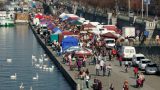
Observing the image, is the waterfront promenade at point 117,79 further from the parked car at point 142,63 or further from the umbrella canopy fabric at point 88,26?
the umbrella canopy fabric at point 88,26

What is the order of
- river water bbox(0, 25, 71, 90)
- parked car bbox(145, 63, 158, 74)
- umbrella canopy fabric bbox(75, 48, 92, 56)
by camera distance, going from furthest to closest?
umbrella canopy fabric bbox(75, 48, 92, 56) < river water bbox(0, 25, 71, 90) < parked car bbox(145, 63, 158, 74)

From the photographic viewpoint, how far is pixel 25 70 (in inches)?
1881

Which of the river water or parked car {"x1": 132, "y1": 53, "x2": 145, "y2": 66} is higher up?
parked car {"x1": 132, "y1": 53, "x2": 145, "y2": 66}

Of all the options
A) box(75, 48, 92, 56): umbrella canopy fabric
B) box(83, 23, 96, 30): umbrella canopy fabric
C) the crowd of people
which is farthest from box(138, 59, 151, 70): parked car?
box(83, 23, 96, 30): umbrella canopy fabric

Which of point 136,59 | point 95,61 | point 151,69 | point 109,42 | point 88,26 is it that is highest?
point 151,69

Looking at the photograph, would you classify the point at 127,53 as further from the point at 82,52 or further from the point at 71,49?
the point at 71,49

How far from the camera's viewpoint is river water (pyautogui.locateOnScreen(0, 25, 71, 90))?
4019 centimetres

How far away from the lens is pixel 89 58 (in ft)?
161

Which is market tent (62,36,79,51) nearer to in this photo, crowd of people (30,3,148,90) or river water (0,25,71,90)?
crowd of people (30,3,148,90)

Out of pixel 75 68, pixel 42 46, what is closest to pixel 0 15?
pixel 42 46

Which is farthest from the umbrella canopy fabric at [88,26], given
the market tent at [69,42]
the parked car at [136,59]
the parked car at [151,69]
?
the parked car at [151,69]

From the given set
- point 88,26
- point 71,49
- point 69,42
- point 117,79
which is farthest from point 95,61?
point 88,26

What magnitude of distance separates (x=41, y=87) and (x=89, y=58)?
10612 mm

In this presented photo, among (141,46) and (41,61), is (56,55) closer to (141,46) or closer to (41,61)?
(41,61)
